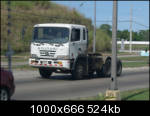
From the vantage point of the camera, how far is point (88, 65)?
2141 cm

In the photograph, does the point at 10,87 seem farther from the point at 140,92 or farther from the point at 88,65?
the point at 88,65

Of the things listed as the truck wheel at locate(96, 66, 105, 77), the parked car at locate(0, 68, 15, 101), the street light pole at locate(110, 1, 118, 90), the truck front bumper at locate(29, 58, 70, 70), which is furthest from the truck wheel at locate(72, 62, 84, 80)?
the parked car at locate(0, 68, 15, 101)

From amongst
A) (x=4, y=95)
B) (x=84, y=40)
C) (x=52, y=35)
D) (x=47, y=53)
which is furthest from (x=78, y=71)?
(x=4, y=95)

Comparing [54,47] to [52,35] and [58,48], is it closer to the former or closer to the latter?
[58,48]

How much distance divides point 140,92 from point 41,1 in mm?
15325

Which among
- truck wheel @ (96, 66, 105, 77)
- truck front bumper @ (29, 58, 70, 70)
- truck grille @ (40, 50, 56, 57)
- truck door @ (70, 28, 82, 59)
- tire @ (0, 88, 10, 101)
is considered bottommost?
truck wheel @ (96, 66, 105, 77)

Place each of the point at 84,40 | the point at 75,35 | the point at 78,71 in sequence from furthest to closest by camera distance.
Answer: the point at 84,40 → the point at 78,71 → the point at 75,35

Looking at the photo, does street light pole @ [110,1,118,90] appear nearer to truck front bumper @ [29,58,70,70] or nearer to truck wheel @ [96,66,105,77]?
truck front bumper @ [29,58,70,70]

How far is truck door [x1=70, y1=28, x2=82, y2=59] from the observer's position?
19578 mm

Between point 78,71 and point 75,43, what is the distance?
5.38 feet

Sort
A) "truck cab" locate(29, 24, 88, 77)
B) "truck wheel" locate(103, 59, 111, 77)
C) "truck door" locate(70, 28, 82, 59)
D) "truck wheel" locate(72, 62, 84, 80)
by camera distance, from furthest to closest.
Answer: "truck wheel" locate(103, 59, 111, 77)
"truck wheel" locate(72, 62, 84, 80)
"truck door" locate(70, 28, 82, 59)
"truck cab" locate(29, 24, 88, 77)

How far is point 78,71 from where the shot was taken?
20.5 metres

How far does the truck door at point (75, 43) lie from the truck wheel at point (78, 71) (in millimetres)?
633

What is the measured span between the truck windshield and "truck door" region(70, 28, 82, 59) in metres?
0.46
